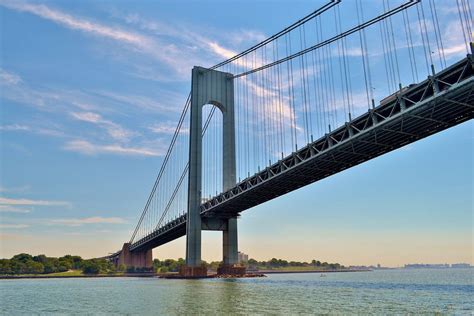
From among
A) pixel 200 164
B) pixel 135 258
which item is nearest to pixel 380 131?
pixel 200 164

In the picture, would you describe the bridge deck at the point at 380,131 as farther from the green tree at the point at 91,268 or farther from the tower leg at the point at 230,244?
the green tree at the point at 91,268

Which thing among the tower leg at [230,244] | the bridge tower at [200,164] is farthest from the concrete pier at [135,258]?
the bridge tower at [200,164]

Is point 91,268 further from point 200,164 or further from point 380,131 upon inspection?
point 380,131

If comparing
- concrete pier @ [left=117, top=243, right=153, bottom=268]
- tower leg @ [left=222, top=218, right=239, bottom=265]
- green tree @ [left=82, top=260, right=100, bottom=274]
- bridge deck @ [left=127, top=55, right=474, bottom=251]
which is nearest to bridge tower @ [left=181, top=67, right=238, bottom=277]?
tower leg @ [left=222, top=218, right=239, bottom=265]

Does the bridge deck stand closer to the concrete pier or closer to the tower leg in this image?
the tower leg

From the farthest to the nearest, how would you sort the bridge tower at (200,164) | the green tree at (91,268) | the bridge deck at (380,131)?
the green tree at (91,268), the bridge tower at (200,164), the bridge deck at (380,131)

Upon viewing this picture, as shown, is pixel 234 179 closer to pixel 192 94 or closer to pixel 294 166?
pixel 192 94
